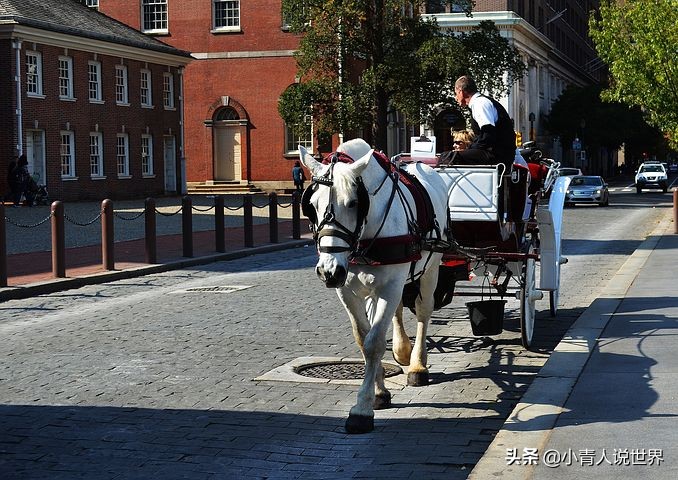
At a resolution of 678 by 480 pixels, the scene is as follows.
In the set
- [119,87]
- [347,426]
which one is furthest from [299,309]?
[119,87]

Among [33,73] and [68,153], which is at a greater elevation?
[33,73]

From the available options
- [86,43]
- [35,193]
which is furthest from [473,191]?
[86,43]

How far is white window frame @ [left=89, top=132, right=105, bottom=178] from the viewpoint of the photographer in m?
46.2

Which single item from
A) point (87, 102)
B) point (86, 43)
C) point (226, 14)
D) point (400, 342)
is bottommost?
point (400, 342)

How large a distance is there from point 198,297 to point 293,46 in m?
42.9

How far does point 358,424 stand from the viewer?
23.0 ft

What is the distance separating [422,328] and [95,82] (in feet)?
131

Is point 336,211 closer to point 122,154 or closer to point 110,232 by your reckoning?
point 110,232

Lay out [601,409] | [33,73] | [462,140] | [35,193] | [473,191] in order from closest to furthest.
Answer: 1. [601,409]
2. [473,191]
3. [462,140]
4. [35,193]
5. [33,73]

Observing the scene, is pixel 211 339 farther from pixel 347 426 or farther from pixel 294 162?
pixel 294 162

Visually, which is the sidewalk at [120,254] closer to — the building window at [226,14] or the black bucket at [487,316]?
the black bucket at [487,316]

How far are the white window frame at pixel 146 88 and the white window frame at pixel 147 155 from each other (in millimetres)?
1475

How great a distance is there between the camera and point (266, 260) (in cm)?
2133

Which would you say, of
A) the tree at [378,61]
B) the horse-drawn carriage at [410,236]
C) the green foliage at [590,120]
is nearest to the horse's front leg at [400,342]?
the horse-drawn carriage at [410,236]
